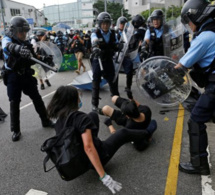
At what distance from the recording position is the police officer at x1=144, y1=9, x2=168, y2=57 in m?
4.41

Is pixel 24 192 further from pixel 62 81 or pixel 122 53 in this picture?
pixel 62 81

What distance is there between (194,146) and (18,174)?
2.07 meters

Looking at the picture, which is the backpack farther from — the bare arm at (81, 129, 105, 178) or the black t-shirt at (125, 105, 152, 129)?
the black t-shirt at (125, 105, 152, 129)

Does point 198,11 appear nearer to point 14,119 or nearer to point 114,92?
point 114,92

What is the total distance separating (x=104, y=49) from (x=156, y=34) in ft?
3.74

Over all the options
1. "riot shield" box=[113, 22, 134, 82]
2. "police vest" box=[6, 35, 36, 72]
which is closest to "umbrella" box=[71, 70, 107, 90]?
"riot shield" box=[113, 22, 134, 82]

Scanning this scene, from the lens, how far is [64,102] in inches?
85.6

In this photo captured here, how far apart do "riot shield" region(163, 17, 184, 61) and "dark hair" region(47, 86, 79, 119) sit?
2.65m

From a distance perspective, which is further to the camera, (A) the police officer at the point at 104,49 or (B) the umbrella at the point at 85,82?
(B) the umbrella at the point at 85,82

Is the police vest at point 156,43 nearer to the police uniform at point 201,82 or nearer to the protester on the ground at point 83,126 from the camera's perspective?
the police uniform at point 201,82

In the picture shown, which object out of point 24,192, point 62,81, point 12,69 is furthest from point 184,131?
point 62,81

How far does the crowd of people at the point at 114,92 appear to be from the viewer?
2088 mm

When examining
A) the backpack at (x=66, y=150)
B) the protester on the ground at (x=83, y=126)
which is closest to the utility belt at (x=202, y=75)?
the protester on the ground at (x=83, y=126)

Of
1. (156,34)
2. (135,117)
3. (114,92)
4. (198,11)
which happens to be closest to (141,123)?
(135,117)
